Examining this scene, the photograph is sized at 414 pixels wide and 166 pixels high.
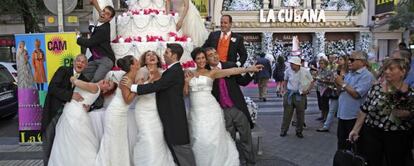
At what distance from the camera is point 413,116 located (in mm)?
4039

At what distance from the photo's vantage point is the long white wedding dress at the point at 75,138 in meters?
4.88

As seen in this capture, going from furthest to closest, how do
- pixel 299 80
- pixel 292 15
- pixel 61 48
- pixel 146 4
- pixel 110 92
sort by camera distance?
pixel 292 15 < pixel 299 80 < pixel 61 48 < pixel 146 4 < pixel 110 92

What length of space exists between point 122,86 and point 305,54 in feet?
82.0

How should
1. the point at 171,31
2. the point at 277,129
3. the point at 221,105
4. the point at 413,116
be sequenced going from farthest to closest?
the point at 277,129 → the point at 171,31 → the point at 221,105 → the point at 413,116

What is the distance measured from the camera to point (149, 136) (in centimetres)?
469

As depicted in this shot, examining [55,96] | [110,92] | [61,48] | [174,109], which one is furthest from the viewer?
[61,48]

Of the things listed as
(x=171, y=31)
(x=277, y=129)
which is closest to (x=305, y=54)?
(x=277, y=129)

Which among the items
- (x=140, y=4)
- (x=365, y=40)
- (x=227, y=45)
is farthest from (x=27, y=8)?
(x=365, y=40)

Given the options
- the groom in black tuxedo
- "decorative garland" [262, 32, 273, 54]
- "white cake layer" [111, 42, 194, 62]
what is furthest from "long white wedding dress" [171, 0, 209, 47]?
"decorative garland" [262, 32, 273, 54]

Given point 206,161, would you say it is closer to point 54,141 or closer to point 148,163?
point 148,163

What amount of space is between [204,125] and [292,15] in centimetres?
2395

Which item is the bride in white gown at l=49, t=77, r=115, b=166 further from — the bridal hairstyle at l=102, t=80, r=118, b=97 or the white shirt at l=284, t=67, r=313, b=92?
the white shirt at l=284, t=67, r=313, b=92

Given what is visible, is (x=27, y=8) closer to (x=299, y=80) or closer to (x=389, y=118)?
(x=299, y=80)

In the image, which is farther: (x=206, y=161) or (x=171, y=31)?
(x=171, y=31)
